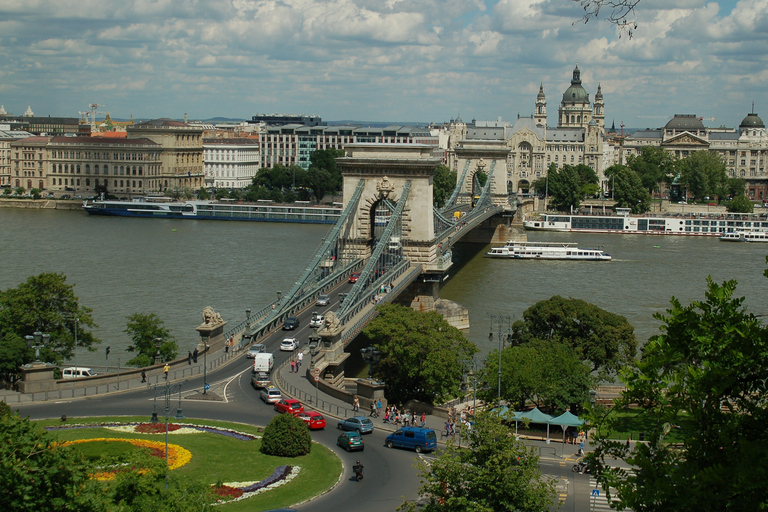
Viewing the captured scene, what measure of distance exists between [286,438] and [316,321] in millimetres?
14310

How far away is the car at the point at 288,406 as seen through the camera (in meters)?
25.8

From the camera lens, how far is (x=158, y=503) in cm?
1511

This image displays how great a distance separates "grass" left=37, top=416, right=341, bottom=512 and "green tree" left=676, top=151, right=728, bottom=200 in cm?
10365

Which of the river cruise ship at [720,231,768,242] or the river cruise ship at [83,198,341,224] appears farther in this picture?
the river cruise ship at [83,198,341,224]

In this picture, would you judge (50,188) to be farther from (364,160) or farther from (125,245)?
(364,160)

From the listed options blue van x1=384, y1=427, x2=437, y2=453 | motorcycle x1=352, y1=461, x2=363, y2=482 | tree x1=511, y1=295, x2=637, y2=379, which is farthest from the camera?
tree x1=511, y1=295, x2=637, y2=379

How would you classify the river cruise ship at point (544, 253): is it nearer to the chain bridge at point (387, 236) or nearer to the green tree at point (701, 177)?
the chain bridge at point (387, 236)

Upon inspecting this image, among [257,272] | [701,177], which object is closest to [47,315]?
[257,272]

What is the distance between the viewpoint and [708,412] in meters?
10.8

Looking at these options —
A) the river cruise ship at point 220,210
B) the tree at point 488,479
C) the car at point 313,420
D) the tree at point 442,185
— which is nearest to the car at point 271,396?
the car at point 313,420

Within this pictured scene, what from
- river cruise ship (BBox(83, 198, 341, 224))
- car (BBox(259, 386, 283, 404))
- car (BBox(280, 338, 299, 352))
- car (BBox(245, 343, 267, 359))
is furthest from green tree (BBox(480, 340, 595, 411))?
river cruise ship (BBox(83, 198, 341, 224))

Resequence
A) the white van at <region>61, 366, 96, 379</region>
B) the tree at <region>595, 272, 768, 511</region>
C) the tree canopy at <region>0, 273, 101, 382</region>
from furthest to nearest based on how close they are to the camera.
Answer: the tree canopy at <region>0, 273, 101, 382</region>
the white van at <region>61, 366, 96, 379</region>
the tree at <region>595, 272, 768, 511</region>

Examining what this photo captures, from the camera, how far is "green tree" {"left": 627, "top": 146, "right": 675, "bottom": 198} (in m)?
120

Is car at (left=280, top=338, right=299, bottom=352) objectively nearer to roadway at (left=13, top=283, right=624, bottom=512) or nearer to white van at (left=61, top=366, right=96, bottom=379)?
roadway at (left=13, top=283, right=624, bottom=512)
